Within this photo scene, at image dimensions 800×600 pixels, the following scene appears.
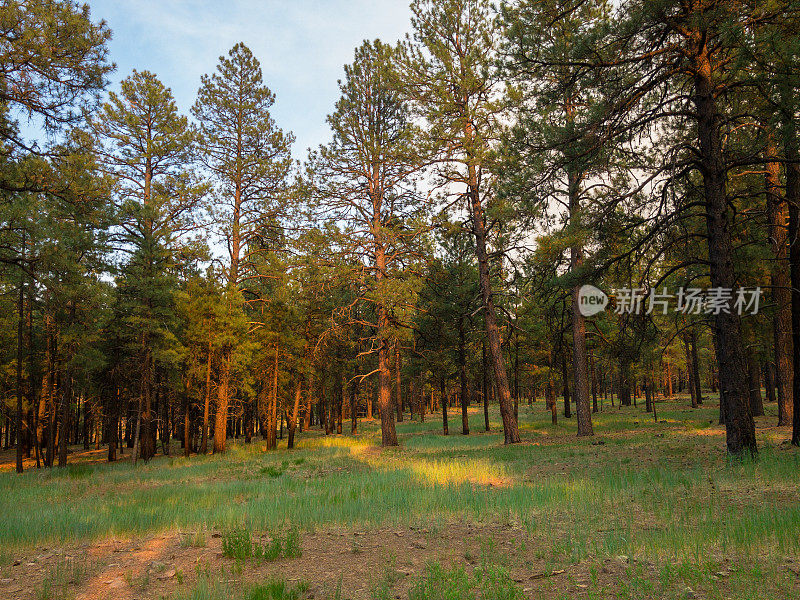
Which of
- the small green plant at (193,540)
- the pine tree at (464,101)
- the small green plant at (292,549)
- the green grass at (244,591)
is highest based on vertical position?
the pine tree at (464,101)

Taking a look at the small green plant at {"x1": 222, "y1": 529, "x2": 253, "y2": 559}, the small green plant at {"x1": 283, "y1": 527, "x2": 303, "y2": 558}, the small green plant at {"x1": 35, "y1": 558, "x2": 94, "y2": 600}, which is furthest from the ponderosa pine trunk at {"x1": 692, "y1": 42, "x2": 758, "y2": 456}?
the small green plant at {"x1": 35, "y1": 558, "x2": 94, "y2": 600}

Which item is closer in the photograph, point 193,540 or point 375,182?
point 193,540

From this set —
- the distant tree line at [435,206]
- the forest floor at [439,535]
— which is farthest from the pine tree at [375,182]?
the forest floor at [439,535]

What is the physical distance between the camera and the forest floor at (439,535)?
14.6 ft

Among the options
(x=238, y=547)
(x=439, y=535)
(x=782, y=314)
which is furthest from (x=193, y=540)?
(x=782, y=314)

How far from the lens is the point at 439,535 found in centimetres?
645

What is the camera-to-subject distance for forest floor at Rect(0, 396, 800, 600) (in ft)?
14.6

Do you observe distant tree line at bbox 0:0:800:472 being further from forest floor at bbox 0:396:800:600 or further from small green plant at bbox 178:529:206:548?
small green plant at bbox 178:529:206:548

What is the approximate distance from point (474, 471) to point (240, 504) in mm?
5905

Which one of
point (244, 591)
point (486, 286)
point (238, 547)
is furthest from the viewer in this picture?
point (486, 286)

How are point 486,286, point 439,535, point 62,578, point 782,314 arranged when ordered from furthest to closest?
point 486,286
point 782,314
point 439,535
point 62,578

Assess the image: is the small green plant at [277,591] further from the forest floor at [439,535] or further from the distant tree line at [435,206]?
the distant tree line at [435,206]

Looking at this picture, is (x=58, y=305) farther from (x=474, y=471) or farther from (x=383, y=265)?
(x=474, y=471)

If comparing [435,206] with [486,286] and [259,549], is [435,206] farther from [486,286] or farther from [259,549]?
[259,549]
